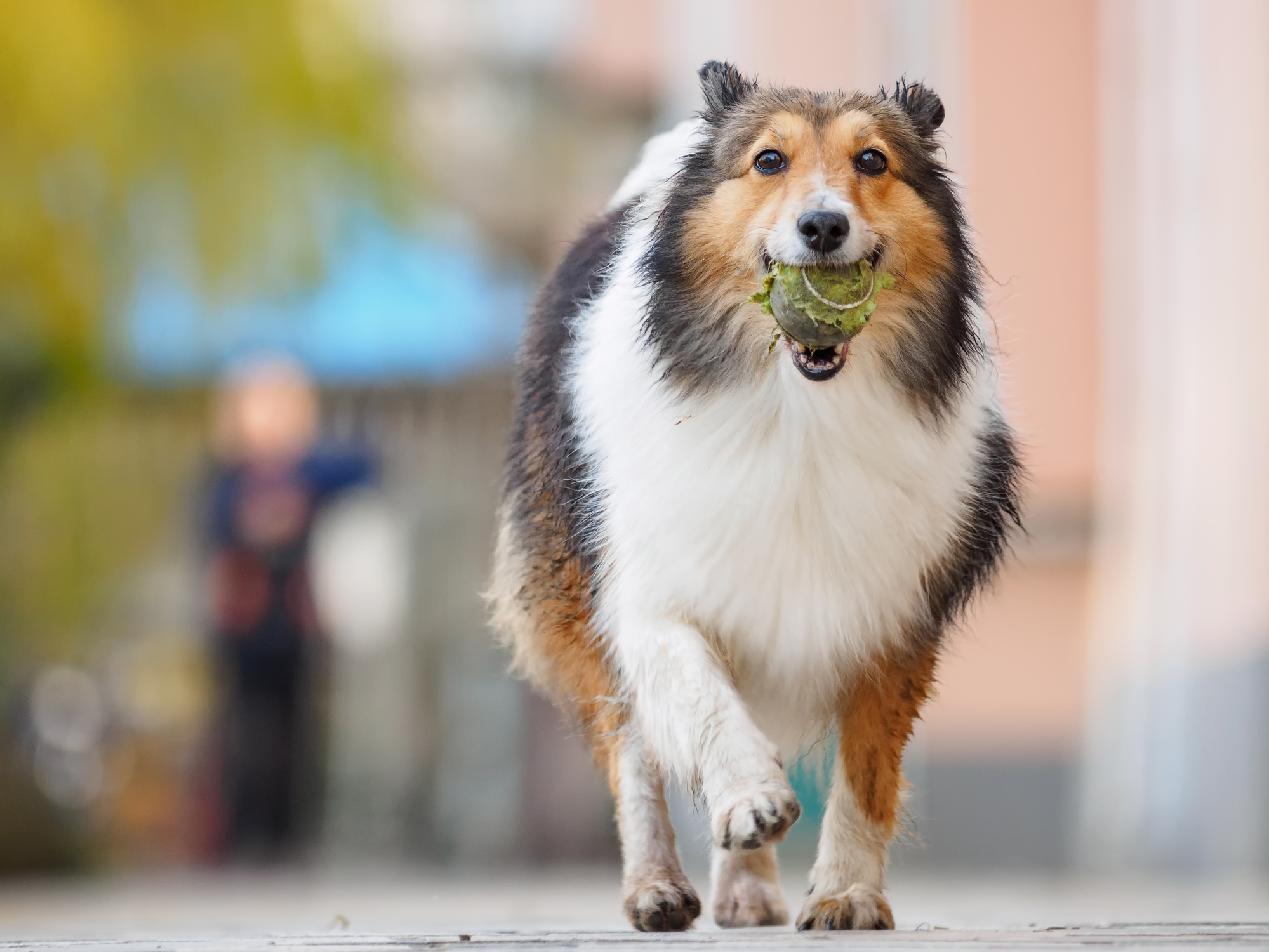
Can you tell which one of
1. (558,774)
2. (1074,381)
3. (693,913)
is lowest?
(558,774)

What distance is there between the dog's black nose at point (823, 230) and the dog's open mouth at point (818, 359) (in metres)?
0.22

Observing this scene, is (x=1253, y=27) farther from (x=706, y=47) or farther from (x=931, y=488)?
(x=931, y=488)

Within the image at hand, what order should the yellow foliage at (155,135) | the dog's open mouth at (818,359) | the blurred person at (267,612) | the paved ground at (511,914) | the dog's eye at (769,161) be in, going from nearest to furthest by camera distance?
1. the paved ground at (511,914)
2. the dog's open mouth at (818,359)
3. the dog's eye at (769,161)
4. the blurred person at (267,612)
5. the yellow foliage at (155,135)

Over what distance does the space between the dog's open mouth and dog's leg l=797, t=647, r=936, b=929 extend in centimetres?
72

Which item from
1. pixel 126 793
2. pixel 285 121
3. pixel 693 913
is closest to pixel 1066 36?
pixel 285 121

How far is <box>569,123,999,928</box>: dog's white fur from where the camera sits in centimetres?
408

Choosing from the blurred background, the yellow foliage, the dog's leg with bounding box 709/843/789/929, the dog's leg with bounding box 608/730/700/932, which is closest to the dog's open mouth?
the dog's leg with bounding box 608/730/700/932

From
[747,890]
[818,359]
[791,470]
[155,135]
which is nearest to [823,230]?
[818,359]

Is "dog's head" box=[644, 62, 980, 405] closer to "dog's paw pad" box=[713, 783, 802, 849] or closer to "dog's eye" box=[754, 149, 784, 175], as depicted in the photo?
"dog's eye" box=[754, 149, 784, 175]

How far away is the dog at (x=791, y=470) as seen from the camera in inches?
158

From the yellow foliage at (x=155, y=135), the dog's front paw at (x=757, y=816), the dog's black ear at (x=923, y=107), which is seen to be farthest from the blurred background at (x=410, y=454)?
the dog's front paw at (x=757, y=816)

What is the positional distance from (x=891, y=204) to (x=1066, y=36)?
9002 mm

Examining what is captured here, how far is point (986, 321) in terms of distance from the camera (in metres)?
4.41

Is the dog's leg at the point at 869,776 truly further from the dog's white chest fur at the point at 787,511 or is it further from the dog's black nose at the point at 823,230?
the dog's black nose at the point at 823,230
